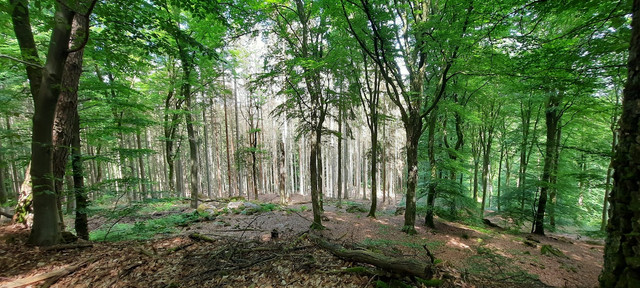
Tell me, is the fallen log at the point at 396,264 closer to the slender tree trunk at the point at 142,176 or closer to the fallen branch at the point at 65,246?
the slender tree trunk at the point at 142,176

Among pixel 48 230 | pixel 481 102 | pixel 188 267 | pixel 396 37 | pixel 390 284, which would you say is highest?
pixel 396 37

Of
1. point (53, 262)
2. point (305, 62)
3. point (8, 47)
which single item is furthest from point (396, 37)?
point (8, 47)

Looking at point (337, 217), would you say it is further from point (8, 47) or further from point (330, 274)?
point (8, 47)

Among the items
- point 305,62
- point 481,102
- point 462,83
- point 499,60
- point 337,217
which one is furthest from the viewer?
point 481,102

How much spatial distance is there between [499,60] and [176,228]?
34.8 feet

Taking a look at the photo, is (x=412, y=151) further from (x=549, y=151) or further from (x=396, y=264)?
(x=549, y=151)

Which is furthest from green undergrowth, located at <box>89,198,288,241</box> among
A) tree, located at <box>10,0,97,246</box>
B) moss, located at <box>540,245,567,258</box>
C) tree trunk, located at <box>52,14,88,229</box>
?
moss, located at <box>540,245,567,258</box>

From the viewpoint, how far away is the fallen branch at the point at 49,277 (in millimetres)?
3051

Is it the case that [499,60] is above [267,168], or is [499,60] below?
above

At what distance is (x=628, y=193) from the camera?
6.25 feet

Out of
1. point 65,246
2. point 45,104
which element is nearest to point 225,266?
point 65,246

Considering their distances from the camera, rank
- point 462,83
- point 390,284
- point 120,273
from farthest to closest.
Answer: point 462,83 < point 120,273 < point 390,284

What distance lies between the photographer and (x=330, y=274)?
3.35 metres

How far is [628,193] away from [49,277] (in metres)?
6.75
